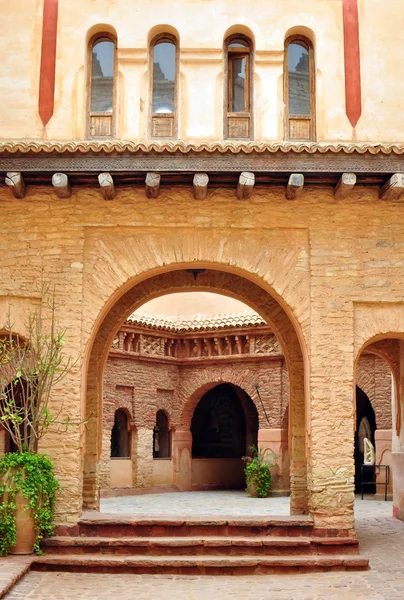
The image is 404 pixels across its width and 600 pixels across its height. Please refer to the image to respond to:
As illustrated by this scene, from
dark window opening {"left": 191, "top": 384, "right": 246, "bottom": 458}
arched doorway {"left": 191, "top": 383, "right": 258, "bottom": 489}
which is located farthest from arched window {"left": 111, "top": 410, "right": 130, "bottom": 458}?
dark window opening {"left": 191, "top": 384, "right": 246, "bottom": 458}

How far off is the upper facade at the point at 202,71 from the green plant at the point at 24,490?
501 cm

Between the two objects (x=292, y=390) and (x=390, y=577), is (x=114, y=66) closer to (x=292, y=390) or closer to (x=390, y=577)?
(x=292, y=390)

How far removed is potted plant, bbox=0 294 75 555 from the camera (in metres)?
10.8

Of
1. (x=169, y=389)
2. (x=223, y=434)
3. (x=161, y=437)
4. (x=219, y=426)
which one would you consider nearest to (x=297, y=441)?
(x=169, y=389)

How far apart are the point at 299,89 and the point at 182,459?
14.3 meters

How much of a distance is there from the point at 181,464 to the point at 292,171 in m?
14.8

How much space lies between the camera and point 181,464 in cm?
2458

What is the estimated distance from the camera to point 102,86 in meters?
13.1

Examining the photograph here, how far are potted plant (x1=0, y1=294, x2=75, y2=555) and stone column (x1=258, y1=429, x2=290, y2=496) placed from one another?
1156 centimetres

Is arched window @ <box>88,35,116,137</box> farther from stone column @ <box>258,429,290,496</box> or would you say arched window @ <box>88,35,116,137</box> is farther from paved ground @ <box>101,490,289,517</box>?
stone column @ <box>258,429,290,496</box>

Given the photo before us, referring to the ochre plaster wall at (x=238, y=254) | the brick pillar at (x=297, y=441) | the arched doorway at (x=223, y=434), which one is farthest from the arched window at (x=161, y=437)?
the ochre plaster wall at (x=238, y=254)

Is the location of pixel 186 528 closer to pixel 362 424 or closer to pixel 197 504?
pixel 197 504

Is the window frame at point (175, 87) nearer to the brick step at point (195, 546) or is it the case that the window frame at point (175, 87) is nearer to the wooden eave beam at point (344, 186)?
the wooden eave beam at point (344, 186)

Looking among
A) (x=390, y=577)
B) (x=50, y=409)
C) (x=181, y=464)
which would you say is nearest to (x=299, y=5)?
(x=50, y=409)
